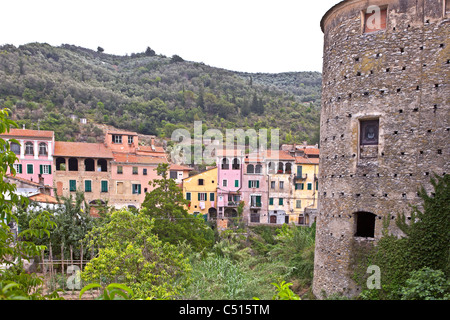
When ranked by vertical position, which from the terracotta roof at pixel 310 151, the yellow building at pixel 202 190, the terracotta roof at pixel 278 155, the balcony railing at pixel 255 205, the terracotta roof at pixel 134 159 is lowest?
the balcony railing at pixel 255 205

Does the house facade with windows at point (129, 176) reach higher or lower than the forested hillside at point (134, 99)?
lower

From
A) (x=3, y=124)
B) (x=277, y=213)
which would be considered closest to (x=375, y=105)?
(x=3, y=124)

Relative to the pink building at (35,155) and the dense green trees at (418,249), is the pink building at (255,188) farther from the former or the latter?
the dense green trees at (418,249)

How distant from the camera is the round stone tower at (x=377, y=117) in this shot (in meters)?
10.4

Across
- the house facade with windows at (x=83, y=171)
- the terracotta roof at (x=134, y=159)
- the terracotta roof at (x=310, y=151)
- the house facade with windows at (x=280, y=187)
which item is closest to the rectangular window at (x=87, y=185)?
the house facade with windows at (x=83, y=171)

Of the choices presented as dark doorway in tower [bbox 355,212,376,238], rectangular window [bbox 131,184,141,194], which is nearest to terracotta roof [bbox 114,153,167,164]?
rectangular window [bbox 131,184,141,194]

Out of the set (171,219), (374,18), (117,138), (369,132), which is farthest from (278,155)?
(374,18)

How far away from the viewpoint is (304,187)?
110 ft

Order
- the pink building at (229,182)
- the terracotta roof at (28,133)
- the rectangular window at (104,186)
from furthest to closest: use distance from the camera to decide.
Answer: the pink building at (229,182)
the rectangular window at (104,186)
the terracotta roof at (28,133)

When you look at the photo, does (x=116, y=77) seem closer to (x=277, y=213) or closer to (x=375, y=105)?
(x=277, y=213)

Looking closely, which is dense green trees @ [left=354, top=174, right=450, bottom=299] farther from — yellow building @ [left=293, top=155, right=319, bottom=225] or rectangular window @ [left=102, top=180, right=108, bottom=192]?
rectangular window @ [left=102, top=180, right=108, bottom=192]

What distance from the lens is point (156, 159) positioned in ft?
107

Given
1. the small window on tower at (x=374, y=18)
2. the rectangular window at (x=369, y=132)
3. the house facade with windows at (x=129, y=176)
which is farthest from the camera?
the house facade with windows at (x=129, y=176)

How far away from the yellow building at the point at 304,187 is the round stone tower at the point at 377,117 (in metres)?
20.4
